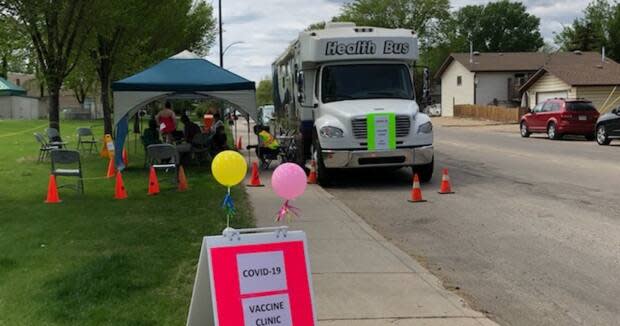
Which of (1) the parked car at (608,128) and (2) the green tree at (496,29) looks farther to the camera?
(2) the green tree at (496,29)

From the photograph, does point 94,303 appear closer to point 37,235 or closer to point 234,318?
point 234,318

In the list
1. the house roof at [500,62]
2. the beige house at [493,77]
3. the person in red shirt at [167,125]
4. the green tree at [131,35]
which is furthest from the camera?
the house roof at [500,62]

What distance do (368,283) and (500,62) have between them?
182ft

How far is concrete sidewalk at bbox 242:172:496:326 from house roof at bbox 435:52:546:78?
49706 mm

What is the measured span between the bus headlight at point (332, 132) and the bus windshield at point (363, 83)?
1.09 metres

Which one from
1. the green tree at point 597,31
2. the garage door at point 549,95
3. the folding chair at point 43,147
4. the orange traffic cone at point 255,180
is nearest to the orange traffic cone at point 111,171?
the orange traffic cone at point 255,180

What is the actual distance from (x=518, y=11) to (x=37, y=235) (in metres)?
102

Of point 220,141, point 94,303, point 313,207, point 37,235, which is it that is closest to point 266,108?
point 220,141

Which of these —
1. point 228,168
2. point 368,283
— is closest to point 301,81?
point 368,283

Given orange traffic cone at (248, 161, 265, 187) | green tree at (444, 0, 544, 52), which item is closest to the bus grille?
orange traffic cone at (248, 161, 265, 187)

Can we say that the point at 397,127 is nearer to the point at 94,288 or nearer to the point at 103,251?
the point at 103,251

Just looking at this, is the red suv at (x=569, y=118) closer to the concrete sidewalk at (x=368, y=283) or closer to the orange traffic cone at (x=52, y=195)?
the concrete sidewalk at (x=368, y=283)

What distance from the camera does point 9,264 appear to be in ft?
21.8

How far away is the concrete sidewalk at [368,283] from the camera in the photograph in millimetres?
5133
